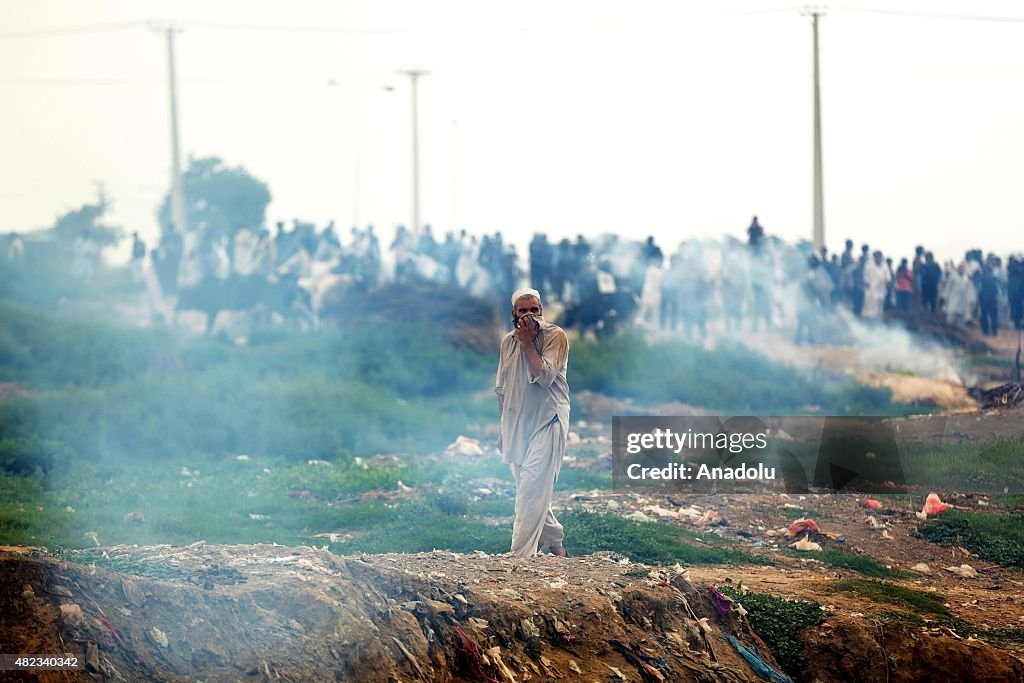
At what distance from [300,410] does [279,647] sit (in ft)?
28.0

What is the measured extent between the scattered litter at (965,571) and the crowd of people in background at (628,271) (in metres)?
7.83

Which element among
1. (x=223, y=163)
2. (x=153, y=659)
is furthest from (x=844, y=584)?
(x=223, y=163)

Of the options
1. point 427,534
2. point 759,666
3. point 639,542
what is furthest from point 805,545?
point 427,534

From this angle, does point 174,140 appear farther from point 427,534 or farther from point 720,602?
point 720,602

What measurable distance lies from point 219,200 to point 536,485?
38.3 ft

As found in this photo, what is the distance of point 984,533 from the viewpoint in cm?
998

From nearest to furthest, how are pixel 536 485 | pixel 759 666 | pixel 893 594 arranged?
pixel 759 666
pixel 536 485
pixel 893 594

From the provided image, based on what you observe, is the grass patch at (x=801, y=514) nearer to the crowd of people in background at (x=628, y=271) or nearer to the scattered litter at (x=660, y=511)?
the scattered litter at (x=660, y=511)

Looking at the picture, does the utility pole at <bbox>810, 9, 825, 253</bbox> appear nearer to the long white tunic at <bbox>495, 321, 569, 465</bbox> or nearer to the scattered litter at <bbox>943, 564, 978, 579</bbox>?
the scattered litter at <bbox>943, 564, 978, 579</bbox>

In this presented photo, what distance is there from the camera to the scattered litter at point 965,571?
30.8ft

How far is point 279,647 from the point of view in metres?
6.14

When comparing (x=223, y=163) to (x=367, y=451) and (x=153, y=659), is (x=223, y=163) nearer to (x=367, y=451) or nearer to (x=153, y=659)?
(x=367, y=451)

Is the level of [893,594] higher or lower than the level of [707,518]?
lower

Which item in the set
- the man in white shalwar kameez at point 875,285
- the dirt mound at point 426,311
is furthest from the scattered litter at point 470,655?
the man in white shalwar kameez at point 875,285
